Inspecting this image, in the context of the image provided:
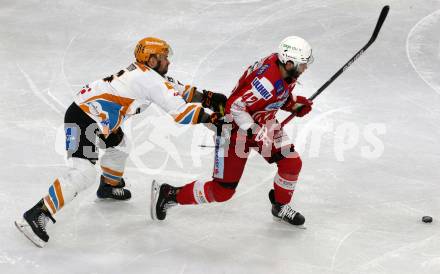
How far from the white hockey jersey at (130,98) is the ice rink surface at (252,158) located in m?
0.75

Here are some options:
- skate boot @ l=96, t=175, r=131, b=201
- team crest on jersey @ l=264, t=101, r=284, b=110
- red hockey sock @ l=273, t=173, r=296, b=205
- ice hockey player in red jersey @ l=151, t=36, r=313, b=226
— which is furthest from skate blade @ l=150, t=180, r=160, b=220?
team crest on jersey @ l=264, t=101, r=284, b=110

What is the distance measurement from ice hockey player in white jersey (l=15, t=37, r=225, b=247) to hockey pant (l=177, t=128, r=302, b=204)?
0.23m

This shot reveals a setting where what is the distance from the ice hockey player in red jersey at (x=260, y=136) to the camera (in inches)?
182

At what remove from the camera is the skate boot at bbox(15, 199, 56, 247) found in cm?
456

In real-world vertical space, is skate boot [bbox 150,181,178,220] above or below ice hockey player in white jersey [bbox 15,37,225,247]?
below

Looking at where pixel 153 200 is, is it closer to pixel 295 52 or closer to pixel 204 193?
pixel 204 193

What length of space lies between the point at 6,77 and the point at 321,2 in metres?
3.73

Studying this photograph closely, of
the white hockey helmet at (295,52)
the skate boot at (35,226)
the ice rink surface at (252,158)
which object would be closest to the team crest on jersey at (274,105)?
the white hockey helmet at (295,52)

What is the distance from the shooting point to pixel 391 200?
5.30 m

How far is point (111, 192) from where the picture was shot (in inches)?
205

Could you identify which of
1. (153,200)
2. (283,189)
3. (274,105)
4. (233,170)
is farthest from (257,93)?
(153,200)

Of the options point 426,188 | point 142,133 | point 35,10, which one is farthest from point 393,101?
point 35,10

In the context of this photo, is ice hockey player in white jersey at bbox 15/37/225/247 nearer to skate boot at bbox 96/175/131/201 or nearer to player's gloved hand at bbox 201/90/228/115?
player's gloved hand at bbox 201/90/228/115

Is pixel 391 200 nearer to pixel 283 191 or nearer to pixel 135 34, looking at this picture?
pixel 283 191
